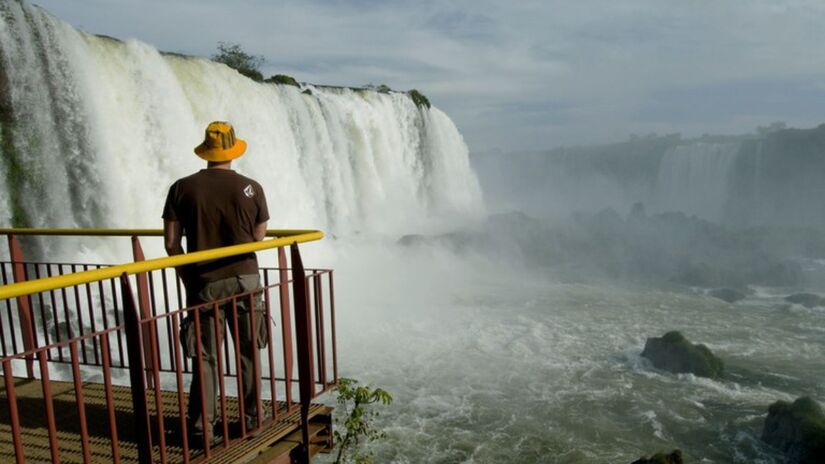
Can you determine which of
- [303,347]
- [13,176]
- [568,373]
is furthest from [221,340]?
[13,176]

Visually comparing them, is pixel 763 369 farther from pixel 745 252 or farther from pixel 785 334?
pixel 745 252

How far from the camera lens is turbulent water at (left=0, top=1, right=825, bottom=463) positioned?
31.7 ft

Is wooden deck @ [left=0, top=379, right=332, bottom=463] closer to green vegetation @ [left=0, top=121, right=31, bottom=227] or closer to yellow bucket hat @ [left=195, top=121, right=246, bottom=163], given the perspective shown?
yellow bucket hat @ [left=195, top=121, right=246, bottom=163]

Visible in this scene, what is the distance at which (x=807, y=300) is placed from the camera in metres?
18.9

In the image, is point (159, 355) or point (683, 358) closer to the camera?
point (159, 355)

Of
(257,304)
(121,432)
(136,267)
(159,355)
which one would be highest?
(136,267)

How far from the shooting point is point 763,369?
41.1ft

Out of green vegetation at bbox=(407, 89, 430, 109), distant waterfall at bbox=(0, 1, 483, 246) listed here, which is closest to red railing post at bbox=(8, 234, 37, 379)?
distant waterfall at bbox=(0, 1, 483, 246)

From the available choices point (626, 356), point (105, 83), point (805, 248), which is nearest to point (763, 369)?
point (626, 356)

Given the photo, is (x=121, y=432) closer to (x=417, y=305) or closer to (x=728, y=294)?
(x=417, y=305)

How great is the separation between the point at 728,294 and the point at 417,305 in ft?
35.7

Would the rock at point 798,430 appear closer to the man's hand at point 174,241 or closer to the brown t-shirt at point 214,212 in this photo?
the brown t-shirt at point 214,212

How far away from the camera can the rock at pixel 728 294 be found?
772 inches

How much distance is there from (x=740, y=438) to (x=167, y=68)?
1467 centimetres
